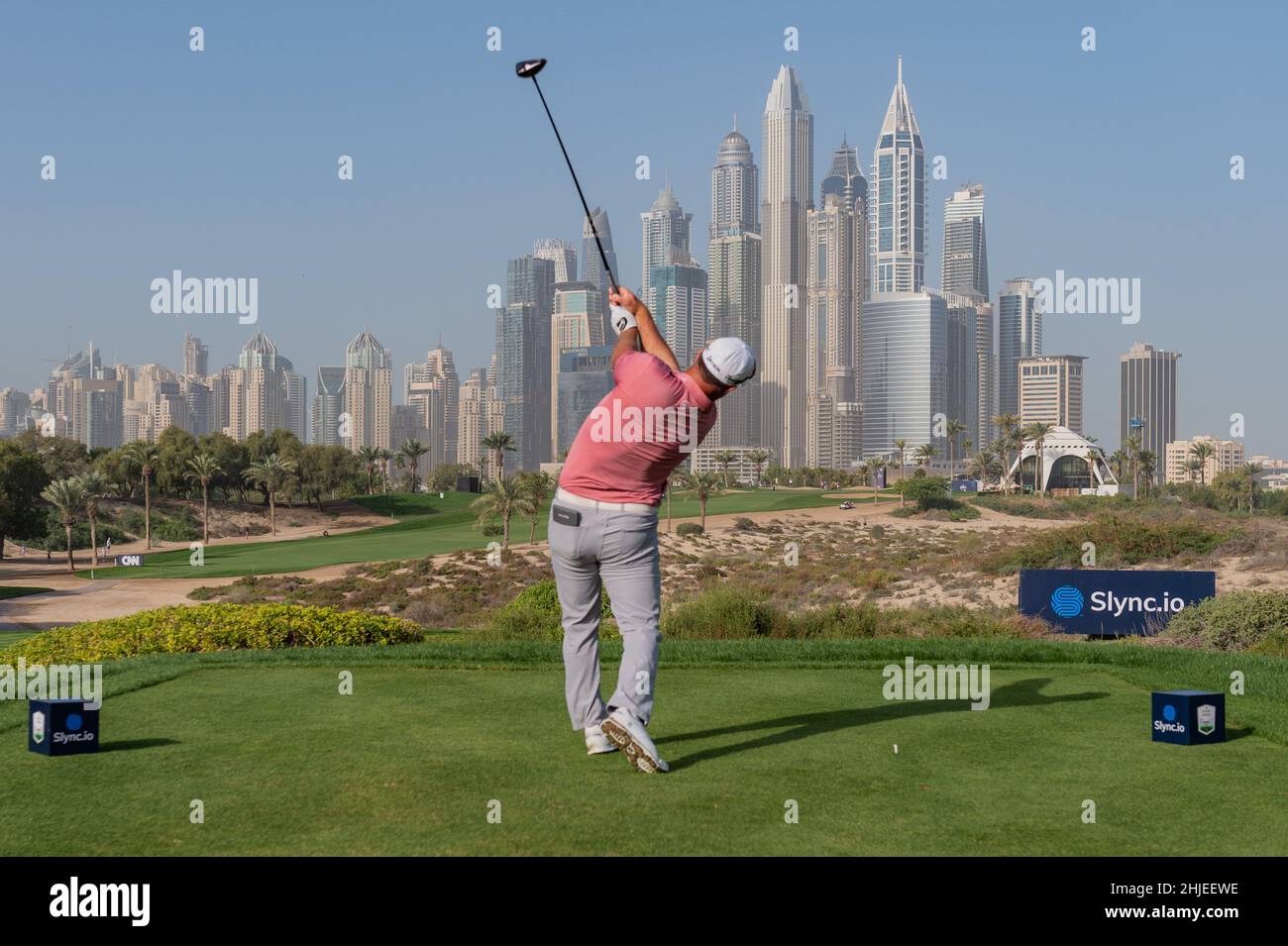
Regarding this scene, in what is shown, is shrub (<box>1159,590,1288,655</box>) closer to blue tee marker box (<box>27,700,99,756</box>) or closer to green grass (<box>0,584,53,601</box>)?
blue tee marker box (<box>27,700,99,756</box>)

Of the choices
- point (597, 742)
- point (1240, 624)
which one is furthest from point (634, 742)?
point (1240, 624)

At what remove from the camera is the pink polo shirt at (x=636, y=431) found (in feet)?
25.2

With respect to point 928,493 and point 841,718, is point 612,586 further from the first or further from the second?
point 928,493

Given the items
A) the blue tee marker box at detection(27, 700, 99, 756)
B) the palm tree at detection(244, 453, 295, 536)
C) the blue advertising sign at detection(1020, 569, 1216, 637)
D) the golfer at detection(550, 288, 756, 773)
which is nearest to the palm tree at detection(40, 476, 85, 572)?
the palm tree at detection(244, 453, 295, 536)

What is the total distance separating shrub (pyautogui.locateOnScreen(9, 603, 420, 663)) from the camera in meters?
15.1

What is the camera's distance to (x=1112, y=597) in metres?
23.0

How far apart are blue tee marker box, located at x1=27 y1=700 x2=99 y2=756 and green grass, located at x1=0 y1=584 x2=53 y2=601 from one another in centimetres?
5985

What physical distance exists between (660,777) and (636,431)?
2.13m

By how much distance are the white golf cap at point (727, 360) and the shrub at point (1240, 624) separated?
534 inches

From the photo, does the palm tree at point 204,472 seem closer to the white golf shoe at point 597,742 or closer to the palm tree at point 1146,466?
the white golf shoe at point 597,742

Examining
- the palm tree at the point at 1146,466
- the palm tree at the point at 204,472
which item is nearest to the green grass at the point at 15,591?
the palm tree at the point at 204,472
